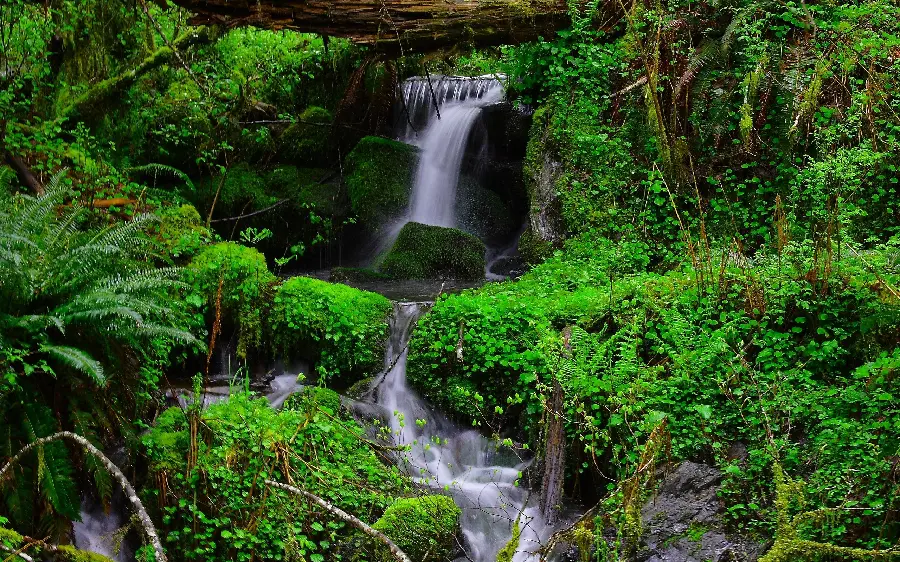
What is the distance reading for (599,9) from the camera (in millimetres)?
9453

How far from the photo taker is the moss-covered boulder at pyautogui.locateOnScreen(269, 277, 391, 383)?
23.7 feet

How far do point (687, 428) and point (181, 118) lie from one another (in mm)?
8608

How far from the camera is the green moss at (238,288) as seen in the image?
7.28m

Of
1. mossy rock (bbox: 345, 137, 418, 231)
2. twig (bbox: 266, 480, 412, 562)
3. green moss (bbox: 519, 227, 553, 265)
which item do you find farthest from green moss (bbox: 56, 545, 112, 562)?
mossy rock (bbox: 345, 137, 418, 231)

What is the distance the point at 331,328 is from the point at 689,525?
157 inches

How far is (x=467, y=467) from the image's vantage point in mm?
6230

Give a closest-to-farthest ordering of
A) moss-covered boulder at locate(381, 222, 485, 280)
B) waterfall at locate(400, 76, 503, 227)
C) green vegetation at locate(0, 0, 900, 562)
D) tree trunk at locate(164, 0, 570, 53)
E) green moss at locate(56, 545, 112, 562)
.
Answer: green moss at locate(56, 545, 112, 562) < green vegetation at locate(0, 0, 900, 562) < tree trunk at locate(164, 0, 570, 53) < moss-covered boulder at locate(381, 222, 485, 280) < waterfall at locate(400, 76, 503, 227)

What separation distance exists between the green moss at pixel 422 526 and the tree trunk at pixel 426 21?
6.37 metres

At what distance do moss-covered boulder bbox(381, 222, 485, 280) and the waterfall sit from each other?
0.88 meters

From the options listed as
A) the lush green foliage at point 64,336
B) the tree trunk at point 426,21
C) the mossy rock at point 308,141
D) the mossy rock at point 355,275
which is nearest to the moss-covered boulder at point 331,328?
the lush green foliage at point 64,336

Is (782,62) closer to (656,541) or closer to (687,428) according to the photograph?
(687,428)

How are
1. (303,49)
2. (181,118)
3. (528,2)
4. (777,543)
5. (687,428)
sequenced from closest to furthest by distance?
1. (777,543)
2. (687,428)
3. (528,2)
4. (181,118)
5. (303,49)

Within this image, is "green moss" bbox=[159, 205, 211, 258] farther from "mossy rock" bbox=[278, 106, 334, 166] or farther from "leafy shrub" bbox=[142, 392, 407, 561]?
"mossy rock" bbox=[278, 106, 334, 166]

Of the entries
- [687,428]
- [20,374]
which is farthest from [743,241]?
[20,374]
